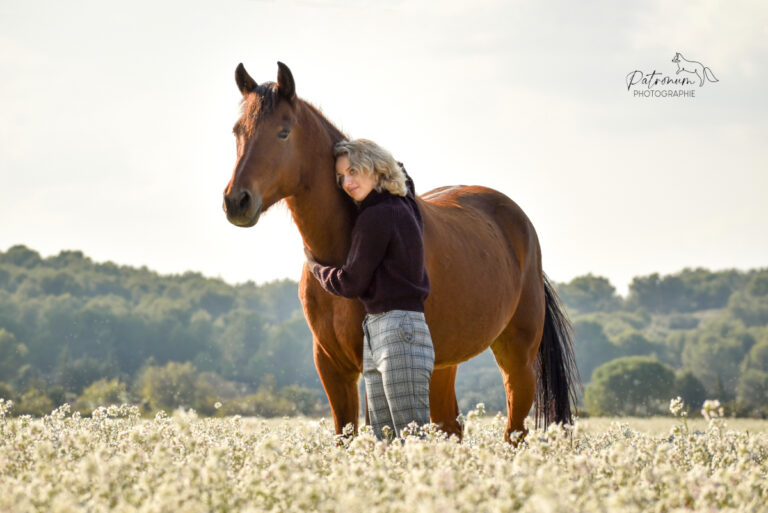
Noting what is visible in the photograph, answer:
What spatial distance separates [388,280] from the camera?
499cm

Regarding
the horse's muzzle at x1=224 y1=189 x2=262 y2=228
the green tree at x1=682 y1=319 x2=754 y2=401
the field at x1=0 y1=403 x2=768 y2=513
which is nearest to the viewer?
the field at x1=0 y1=403 x2=768 y2=513

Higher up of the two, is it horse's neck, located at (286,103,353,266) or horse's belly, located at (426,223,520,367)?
horse's neck, located at (286,103,353,266)

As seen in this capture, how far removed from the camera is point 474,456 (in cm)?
398

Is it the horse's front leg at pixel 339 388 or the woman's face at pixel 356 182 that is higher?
the woman's face at pixel 356 182

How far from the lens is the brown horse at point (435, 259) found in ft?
16.4

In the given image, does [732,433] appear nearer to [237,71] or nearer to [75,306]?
[237,71]

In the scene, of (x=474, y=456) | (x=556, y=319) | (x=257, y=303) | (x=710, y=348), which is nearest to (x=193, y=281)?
(x=257, y=303)

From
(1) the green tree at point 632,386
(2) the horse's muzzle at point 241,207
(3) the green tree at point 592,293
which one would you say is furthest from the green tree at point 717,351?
(2) the horse's muzzle at point 241,207

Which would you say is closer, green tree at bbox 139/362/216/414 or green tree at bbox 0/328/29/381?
green tree at bbox 139/362/216/414

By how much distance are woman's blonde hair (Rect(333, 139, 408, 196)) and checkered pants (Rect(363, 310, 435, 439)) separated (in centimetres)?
77

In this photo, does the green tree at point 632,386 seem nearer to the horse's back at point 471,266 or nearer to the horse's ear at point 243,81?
the horse's back at point 471,266

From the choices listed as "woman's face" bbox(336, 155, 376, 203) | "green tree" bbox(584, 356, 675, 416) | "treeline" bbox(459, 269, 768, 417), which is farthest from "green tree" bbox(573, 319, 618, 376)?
"woman's face" bbox(336, 155, 376, 203)

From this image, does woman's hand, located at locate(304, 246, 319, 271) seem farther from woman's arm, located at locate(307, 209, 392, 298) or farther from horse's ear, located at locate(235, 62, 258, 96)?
horse's ear, located at locate(235, 62, 258, 96)

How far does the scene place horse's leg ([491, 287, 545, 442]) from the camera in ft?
23.7
